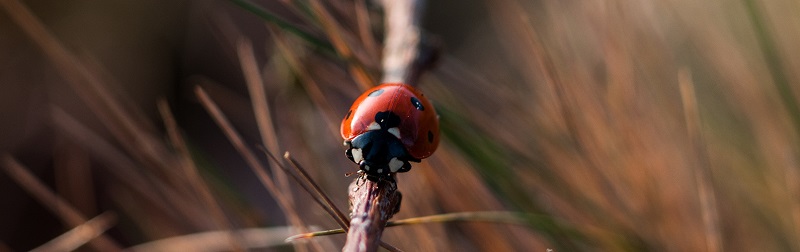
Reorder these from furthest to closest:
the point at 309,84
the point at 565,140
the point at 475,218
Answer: the point at 565,140 → the point at 309,84 → the point at 475,218

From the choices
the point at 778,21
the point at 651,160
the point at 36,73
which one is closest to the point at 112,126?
the point at 651,160

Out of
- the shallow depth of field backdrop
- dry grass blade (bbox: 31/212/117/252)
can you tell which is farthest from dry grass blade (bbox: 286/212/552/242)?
dry grass blade (bbox: 31/212/117/252)

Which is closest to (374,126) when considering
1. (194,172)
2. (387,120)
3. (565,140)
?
(387,120)

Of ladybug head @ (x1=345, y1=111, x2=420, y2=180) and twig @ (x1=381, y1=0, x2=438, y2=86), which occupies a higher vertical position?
twig @ (x1=381, y1=0, x2=438, y2=86)

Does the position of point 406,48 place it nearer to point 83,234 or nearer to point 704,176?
point 704,176

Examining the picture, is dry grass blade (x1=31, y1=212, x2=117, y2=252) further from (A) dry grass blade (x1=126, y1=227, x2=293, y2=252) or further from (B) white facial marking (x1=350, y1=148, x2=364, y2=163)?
(B) white facial marking (x1=350, y1=148, x2=364, y2=163)
